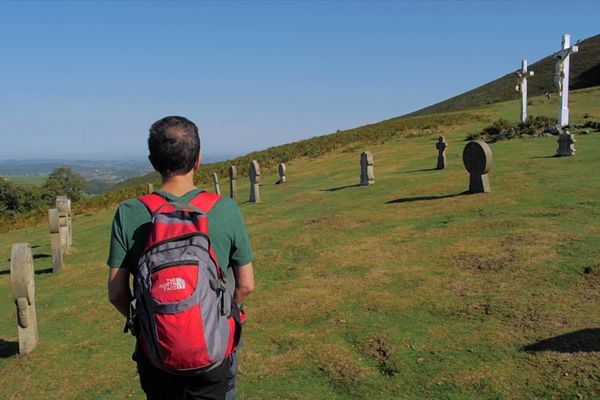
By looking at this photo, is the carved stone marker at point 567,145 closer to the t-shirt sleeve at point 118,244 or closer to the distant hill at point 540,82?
the t-shirt sleeve at point 118,244

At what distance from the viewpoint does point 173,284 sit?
2.60m

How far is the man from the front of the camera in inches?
112

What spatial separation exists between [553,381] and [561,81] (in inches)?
896

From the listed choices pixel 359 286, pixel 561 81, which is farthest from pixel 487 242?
pixel 561 81

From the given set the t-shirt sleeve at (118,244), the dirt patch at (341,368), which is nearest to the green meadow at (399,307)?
the dirt patch at (341,368)

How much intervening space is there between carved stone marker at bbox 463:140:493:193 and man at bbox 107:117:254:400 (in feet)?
36.7

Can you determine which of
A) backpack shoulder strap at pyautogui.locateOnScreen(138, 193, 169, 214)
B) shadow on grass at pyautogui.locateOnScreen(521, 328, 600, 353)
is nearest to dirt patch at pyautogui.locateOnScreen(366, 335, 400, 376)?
shadow on grass at pyautogui.locateOnScreen(521, 328, 600, 353)

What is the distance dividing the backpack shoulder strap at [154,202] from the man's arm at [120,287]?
15.6 inches

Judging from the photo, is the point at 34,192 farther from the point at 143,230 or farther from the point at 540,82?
the point at 540,82

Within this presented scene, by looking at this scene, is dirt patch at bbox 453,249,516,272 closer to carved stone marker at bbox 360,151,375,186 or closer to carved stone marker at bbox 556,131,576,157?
carved stone marker at bbox 360,151,375,186

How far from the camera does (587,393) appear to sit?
4496 mm

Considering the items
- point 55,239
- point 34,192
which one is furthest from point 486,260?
point 34,192

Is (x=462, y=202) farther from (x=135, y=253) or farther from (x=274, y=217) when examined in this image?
(x=135, y=253)

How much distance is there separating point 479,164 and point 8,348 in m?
10.9
